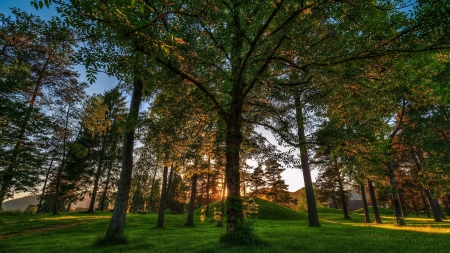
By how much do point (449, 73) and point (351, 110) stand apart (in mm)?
9643

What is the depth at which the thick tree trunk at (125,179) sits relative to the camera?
8.91 metres

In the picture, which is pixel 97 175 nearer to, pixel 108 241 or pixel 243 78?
pixel 108 241

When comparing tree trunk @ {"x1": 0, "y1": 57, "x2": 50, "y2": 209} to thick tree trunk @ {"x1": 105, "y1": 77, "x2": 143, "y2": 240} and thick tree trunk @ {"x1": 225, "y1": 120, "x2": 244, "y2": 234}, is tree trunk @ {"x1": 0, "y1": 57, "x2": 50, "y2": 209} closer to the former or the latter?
thick tree trunk @ {"x1": 105, "y1": 77, "x2": 143, "y2": 240}

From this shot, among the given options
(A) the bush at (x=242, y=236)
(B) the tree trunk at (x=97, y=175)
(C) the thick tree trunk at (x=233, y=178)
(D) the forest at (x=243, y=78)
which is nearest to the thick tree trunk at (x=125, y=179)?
(D) the forest at (x=243, y=78)

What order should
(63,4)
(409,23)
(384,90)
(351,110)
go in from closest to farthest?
(63,4), (409,23), (384,90), (351,110)

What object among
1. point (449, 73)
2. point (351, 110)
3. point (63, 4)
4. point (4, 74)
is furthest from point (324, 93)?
point (4, 74)

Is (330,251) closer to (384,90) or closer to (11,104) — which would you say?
(384,90)

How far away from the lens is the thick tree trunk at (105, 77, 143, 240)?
8.91 meters

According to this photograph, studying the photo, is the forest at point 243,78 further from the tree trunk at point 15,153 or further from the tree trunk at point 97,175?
the tree trunk at point 97,175

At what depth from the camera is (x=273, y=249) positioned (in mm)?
6402

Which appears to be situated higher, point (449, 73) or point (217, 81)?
point (449, 73)

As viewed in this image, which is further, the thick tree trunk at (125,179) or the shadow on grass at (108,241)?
the thick tree trunk at (125,179)

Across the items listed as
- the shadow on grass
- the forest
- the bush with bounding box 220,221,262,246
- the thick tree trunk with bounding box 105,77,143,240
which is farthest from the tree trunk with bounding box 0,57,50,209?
the bush with bounding box 220,221,262,246

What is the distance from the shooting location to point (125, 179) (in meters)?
9.70
